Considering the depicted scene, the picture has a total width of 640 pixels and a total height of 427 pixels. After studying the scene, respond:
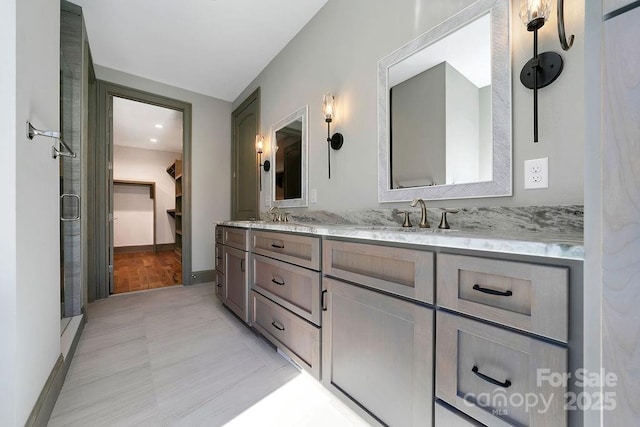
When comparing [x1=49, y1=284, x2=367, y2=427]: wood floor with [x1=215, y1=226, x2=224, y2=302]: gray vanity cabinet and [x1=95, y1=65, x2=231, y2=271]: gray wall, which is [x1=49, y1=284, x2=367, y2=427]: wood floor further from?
[x1=95, y1=65, x2=231, y2=271]: gray wall

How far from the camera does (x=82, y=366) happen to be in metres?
1.58

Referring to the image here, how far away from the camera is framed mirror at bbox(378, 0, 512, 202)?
3.65 feet

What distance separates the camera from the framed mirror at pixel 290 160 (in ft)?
7.68

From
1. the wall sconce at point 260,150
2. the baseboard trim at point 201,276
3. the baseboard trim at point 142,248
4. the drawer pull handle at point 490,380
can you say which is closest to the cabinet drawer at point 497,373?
the drawer pull handle at point 490,380

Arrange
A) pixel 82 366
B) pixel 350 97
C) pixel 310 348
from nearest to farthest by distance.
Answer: pixel 310 348 < pixel 82 366 < pixel 350 97

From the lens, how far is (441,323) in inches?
31.6

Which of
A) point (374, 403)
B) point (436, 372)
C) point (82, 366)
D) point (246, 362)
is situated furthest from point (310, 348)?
point (82, 366)

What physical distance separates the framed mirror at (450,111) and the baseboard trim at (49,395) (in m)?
1.89

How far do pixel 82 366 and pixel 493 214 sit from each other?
250 centimetres

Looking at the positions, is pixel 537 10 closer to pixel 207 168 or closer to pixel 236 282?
pixel 236 282

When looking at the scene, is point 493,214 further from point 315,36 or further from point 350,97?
point 315,36

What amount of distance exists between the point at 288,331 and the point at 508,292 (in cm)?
121

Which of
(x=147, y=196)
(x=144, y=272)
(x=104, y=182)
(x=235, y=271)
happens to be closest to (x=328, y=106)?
(x=235, y=271)

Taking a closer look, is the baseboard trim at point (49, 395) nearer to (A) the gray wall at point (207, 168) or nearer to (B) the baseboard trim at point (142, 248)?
(A) the gray wall at point (207, 168)
